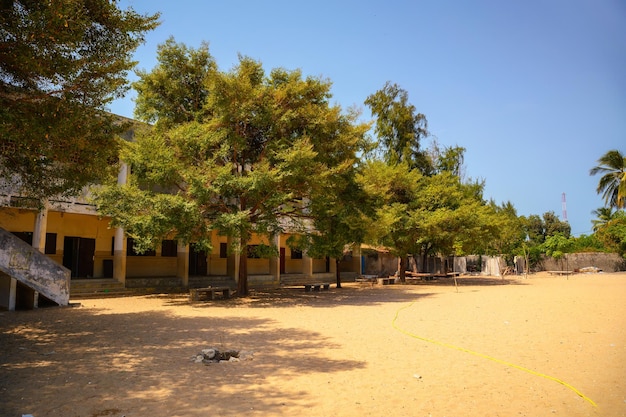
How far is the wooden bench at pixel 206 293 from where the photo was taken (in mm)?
17062

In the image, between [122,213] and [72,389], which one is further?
[122,213]

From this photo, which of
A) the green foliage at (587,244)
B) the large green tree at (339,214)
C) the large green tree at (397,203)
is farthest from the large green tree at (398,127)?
the green foliage at (587,244)

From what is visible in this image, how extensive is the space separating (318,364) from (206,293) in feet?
39.0

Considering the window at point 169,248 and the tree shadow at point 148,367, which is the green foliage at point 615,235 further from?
the tree shadow at point 148,367

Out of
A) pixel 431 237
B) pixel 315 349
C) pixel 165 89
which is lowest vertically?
pixel 315 349

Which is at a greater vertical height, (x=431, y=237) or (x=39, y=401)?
(x=431, y=237)

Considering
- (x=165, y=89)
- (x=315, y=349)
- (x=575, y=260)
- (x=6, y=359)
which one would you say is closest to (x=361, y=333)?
(x=315, y=349)

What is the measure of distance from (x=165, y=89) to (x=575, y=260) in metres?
43.8

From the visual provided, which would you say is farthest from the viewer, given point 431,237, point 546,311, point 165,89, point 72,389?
point 431,237

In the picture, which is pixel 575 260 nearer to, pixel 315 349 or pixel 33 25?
pixel 315 349

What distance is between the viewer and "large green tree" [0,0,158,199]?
6.76 m

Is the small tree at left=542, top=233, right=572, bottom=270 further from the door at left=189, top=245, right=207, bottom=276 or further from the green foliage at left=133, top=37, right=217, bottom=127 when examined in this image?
the green foliage at left=133, top=37, right=217, bottom=127

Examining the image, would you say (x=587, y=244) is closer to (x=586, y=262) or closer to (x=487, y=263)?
(x=586, y=262)

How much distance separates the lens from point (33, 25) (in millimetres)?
6676
